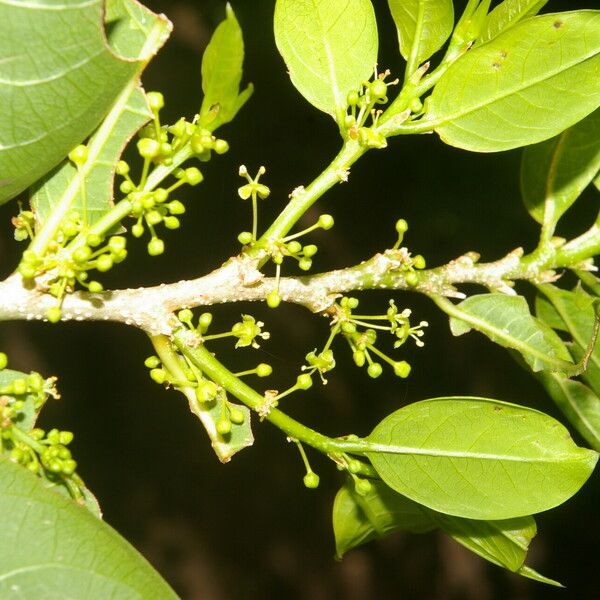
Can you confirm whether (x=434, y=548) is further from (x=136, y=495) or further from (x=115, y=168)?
(x=115, y=168)

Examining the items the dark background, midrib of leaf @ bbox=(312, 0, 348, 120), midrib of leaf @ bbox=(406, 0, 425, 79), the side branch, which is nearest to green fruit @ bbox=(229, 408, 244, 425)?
the side branch

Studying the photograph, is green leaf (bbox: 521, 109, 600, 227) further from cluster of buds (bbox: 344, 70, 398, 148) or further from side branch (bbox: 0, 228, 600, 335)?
cluster of buds (bbox: 344, 70, 398, 148)

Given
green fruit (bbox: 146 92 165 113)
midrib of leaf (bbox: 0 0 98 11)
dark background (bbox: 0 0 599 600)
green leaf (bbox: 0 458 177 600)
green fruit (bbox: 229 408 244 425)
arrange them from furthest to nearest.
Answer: dark background (bbox: 0 0 599 600) → green fruit (bbox: 229 408 244 425) → green fruit (bbox: 146 92 165 113) → green leaf (bbox: 0 458 177 600) → midrib of leaf (bbox: 0 0 98 11)

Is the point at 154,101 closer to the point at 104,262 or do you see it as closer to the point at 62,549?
the point at 104,262

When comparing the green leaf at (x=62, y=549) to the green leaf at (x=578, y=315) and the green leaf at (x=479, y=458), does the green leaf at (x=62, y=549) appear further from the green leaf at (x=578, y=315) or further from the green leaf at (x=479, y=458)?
the green leaf at (x=578, y=315)

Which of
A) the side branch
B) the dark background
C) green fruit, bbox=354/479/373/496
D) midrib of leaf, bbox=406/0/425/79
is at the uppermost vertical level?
midrib of leaf, bbox=406/0/425/79

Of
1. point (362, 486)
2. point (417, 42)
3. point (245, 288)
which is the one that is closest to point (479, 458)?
point (362, 486)
